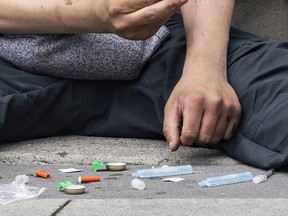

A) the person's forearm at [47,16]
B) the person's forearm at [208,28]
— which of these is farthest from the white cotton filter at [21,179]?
the person's forearm at [208,28]

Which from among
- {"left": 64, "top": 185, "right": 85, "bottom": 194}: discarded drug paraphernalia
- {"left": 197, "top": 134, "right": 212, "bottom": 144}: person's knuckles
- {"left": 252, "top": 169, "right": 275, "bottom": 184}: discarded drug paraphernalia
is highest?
{"left": 64, "top": 185, "right": 85, "bottom": 194}: discarded drug paraphernalia

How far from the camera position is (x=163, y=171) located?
190 centimetres

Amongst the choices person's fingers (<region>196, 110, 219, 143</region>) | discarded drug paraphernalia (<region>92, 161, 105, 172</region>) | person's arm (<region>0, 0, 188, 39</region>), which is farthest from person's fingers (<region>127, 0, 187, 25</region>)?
discarded drug paraphernalia (<region>92, 161, 105, 172</region>)

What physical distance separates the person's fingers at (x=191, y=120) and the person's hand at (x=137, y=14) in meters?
0.22

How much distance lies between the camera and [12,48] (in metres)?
2.27

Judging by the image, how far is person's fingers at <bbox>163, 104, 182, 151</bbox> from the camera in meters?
1.98

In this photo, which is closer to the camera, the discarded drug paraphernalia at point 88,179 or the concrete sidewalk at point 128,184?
the concrete sidewalk at point 128,184

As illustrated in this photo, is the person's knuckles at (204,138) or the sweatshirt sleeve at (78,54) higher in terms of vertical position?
the sweatshirt sleeve at (78,54)

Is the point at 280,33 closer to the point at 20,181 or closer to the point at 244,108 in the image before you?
the point at 244,108

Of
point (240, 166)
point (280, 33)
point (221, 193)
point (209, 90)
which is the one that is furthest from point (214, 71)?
point (280, 33)

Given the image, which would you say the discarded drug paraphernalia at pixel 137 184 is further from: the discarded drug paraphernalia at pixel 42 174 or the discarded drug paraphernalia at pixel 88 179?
the discarded drug paraphernalia at pixel 42 174

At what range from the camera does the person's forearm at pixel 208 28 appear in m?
2.12

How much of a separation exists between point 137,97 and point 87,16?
1.22ft

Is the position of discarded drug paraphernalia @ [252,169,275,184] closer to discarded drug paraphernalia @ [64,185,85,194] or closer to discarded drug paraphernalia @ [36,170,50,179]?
discarded drug paraphernalia @ [64,185,85,194]
